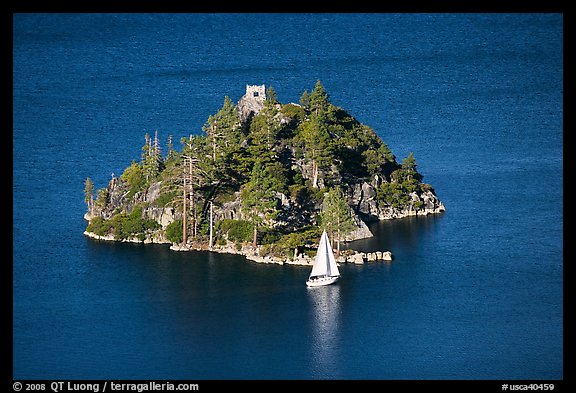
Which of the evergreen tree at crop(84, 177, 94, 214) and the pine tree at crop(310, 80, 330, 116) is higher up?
the pine tree at crop(310, 80, 330, 116)

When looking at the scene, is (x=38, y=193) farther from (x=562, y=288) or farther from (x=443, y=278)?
(x=562, y=288)

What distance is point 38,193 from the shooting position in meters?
170

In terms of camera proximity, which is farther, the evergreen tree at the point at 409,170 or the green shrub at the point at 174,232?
the evergreen tree at the point at 409,170

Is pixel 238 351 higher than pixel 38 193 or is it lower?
lower

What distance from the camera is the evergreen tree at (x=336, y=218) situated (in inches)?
5571

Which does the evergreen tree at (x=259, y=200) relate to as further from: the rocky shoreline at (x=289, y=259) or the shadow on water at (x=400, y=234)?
the shadow on water at (x=400, y=234)

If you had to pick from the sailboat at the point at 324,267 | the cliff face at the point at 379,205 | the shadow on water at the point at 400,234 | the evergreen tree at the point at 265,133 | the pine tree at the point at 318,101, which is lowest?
the sailboat at the point at 324,267

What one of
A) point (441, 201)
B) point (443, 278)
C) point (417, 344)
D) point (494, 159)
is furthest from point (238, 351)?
point (494, 159)

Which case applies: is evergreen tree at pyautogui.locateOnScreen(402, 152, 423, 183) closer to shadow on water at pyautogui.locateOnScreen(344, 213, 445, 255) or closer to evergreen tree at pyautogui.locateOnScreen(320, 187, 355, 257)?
shadow on water at pyautogui.locateOnScreen(344, 213, 445, 255)

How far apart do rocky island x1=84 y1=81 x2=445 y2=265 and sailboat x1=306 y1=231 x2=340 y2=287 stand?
20.6ft

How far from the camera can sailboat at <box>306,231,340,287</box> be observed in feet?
436

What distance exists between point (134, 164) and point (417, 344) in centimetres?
5188

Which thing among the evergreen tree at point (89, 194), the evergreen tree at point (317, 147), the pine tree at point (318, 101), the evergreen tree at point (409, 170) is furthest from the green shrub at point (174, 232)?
Answer: the evergreen tree at point (409, 170)

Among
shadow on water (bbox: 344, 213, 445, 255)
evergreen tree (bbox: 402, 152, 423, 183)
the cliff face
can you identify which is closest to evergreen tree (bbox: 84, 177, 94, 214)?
the cliff face
